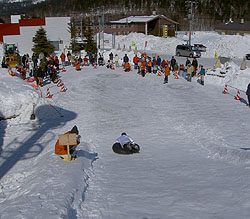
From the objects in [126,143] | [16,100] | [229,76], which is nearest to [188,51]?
[229,76]

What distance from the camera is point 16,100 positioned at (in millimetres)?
14297

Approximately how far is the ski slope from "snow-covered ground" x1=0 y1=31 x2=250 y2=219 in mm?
29

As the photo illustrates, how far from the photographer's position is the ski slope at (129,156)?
6566 mm

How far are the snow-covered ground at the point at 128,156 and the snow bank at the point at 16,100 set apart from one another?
0.15ft

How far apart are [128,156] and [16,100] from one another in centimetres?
704

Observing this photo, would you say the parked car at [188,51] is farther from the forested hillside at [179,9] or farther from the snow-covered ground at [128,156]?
the forested hillside at [179,9]

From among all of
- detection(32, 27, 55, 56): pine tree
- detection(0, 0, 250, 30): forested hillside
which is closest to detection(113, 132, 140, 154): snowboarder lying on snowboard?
detection(32, 27, 55, 56): pine tree

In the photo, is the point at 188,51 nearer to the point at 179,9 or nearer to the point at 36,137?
the point at 36,137

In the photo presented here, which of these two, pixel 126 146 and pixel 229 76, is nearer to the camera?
pixel 126 146

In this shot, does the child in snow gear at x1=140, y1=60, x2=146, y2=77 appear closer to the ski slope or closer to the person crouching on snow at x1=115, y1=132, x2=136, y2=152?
the ski slope

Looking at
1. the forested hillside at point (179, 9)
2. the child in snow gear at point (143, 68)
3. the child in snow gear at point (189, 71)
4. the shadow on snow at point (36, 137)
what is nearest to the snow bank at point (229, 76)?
the child in snow gear at point (189, 71)

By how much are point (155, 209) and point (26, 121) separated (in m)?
9.44

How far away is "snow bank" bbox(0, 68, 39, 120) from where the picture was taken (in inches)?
552

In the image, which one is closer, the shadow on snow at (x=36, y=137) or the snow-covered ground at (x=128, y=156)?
the snow-covered ground at (x=128, y=156)
